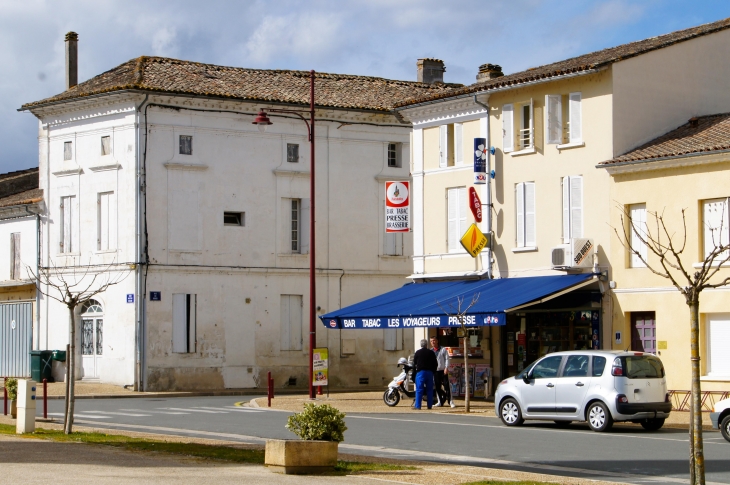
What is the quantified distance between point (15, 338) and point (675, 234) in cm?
2642

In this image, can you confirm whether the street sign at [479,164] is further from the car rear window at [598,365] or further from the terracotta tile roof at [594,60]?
the car rear window at [598,365]

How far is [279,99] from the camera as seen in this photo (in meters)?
42.2

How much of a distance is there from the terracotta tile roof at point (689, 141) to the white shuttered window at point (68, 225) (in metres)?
20.1

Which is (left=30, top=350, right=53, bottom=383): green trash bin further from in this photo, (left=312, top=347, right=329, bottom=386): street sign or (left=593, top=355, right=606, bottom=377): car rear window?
(left=593, top=355, right=606, bottom=377): car rear window

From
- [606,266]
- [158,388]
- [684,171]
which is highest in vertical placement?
[684,171]

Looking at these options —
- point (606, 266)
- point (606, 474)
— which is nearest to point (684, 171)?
point (606, 266)

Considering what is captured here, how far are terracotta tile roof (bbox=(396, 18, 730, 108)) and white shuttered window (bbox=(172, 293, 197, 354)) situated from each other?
34.6 ft

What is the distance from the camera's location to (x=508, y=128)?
3319cm

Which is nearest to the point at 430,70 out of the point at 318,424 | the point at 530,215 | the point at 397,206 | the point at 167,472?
the point at 397,206

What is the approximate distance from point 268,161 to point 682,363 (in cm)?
1881

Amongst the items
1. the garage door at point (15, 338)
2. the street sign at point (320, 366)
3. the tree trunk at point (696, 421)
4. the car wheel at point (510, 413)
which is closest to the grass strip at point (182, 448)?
the tree trunk at point (696, 421)

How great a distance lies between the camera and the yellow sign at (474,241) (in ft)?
109

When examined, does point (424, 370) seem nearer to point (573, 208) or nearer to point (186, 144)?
point (573, 208)

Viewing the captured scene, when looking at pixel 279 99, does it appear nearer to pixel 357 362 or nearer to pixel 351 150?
pixel 351 150
